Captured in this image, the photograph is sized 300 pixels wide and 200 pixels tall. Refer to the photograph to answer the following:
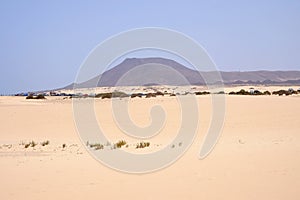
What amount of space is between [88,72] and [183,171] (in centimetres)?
675

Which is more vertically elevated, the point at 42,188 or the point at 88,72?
the point at 88,72

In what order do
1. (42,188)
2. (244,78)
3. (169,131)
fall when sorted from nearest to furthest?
1. (42,188)
2. (169,131)
3. (244,78)

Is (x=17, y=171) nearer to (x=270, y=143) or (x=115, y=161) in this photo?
(x=115, y=161)

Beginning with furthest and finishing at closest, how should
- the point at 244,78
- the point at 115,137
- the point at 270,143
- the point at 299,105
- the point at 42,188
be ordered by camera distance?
1. the point at 244,78
2. the point at 299,105
3. the point at 115,137
4. the point at 270,143
5. the point at 42,188

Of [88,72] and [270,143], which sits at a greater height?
[88,72]

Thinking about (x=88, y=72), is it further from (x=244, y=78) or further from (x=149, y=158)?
(x=244, y=78)

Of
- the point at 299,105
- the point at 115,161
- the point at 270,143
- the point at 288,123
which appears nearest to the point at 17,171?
the point at 115,161

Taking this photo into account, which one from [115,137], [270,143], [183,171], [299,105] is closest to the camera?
[183,171]

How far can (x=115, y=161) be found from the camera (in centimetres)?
1120

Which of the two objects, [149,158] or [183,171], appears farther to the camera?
[149,158]

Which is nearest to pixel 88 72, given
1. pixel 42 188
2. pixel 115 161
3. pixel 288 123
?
pixel 115 161

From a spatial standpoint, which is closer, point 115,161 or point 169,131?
point 115,161

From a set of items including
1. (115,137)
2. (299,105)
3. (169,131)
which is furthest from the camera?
(299,105)

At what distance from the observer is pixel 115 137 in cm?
1875
